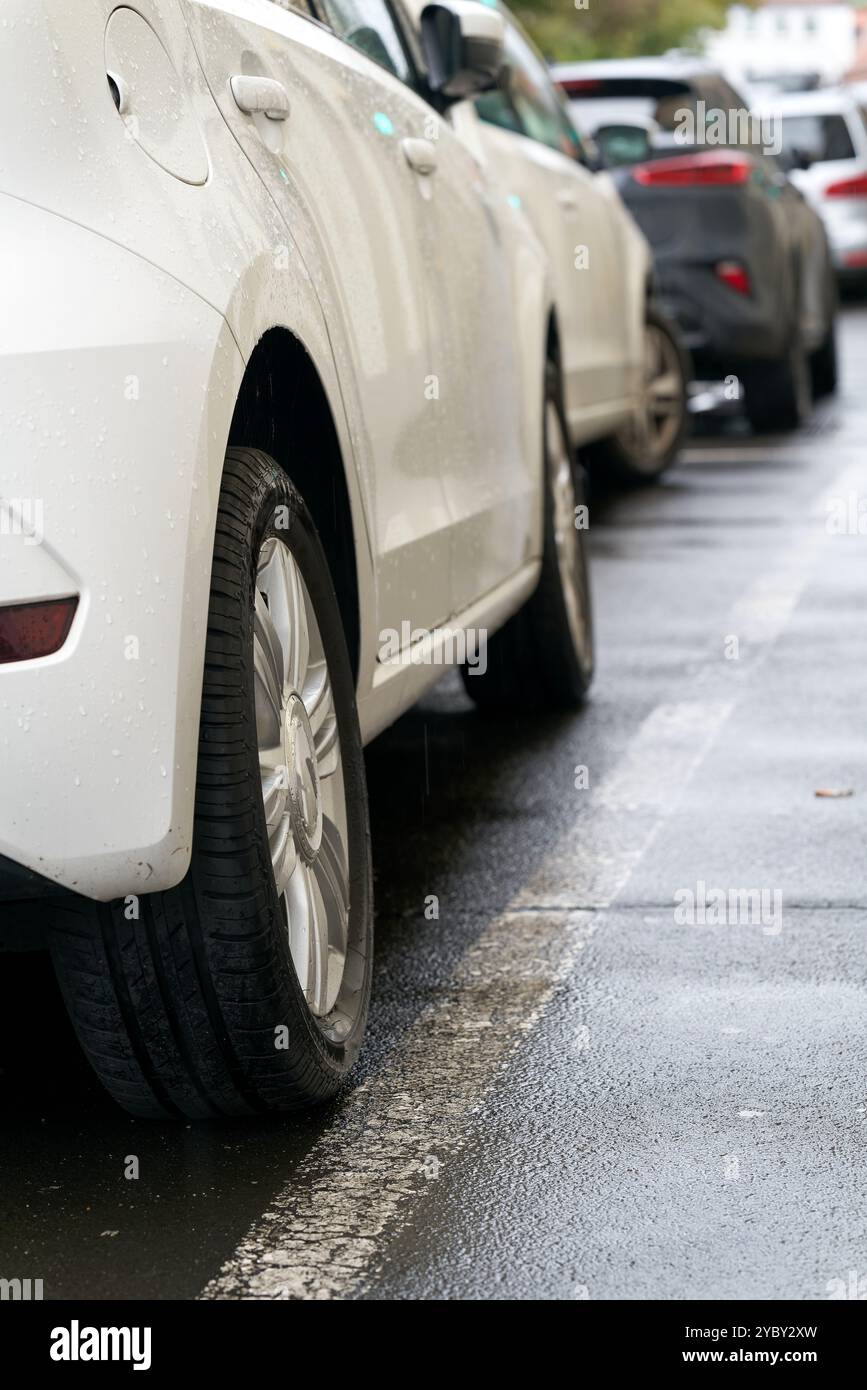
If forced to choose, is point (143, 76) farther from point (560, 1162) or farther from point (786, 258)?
point (786, 258)

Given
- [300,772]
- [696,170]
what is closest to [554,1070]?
[300,772]

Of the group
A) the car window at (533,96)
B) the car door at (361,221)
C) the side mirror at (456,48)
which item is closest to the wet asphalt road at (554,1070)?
the car door at (361,221)

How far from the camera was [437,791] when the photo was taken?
512 cm

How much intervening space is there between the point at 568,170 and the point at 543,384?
10.2 ft

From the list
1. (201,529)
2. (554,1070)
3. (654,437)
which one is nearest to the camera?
(201,529)

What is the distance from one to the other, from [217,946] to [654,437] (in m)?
8.11

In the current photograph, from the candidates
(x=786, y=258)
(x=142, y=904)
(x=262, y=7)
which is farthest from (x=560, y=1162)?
(x=786, y=258)

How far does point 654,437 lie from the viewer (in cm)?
1066

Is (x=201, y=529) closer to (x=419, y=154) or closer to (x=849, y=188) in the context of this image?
(x=419, y=154)

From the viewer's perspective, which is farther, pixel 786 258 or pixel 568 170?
pixel 786 258

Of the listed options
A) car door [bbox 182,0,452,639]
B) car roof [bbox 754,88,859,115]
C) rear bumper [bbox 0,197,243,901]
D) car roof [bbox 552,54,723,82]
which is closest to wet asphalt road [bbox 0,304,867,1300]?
rear bumper [bbox 0,197,243,901]

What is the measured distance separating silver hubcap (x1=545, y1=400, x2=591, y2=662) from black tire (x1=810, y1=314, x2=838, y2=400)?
315 inches

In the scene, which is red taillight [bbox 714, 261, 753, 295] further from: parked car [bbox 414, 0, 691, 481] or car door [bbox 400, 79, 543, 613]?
car door [bbox 400, 79, 543, 613]

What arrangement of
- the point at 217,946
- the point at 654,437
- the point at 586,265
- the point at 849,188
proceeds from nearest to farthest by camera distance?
the point at 217,946 < the point at 586,265 < the point at 654,437 < the point at 849,188
